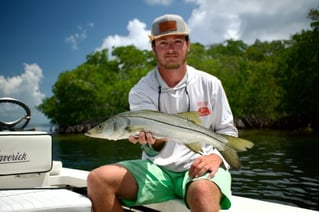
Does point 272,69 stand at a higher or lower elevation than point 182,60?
higher

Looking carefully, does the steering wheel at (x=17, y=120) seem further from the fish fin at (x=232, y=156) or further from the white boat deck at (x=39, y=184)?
the fish fin at (x=232, y=156)

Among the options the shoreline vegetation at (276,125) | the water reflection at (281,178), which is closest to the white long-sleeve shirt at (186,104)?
the water reflection at (281,178)

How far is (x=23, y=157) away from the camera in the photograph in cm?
356

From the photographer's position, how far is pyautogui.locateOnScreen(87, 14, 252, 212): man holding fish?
8.68 ft

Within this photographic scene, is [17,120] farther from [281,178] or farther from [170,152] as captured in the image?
[281,178]

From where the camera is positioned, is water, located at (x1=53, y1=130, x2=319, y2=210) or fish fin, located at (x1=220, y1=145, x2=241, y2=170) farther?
water, located at (x1=53, y1=130, x2=319, y2=210)

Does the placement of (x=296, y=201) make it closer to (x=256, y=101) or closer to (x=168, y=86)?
(x=168, y=86)

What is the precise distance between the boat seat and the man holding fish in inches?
41.8

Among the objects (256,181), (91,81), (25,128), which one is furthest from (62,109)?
(25,128)

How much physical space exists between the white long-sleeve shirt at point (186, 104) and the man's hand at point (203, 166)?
200 millimetres

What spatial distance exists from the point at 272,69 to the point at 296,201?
169 feet

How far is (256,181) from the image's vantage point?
12266 millimetres

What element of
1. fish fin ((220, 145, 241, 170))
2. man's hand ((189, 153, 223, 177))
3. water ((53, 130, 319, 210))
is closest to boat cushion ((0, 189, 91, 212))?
man's hand ((189, 153, 223, 177))

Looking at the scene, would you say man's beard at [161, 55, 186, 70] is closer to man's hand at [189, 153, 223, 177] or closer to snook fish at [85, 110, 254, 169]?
snook fish at [85, 110, 254, 169]
